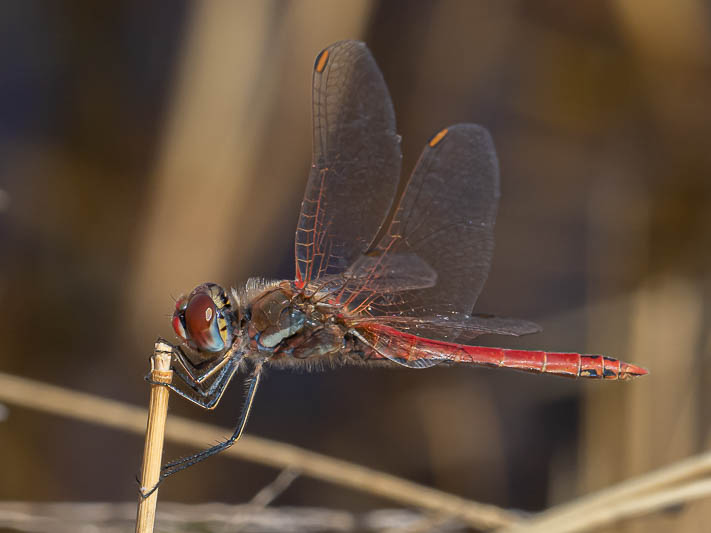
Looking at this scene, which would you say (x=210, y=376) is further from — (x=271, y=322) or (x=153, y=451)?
(x=153, y=451)

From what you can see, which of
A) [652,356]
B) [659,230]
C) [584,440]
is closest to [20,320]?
[584,440]

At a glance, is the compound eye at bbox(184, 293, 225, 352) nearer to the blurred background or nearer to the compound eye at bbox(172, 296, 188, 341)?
the compound eye at bbox(172, 296, 188, 341)

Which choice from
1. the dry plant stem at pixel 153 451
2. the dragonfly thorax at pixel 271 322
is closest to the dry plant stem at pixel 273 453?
the dragonfly thorax at pixel 271 322

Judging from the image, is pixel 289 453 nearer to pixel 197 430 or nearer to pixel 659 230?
pixel 197 430

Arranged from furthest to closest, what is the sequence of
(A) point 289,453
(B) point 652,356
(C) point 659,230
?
(C) point 659,230 < (B) point 652,356 < (A) point 289,453

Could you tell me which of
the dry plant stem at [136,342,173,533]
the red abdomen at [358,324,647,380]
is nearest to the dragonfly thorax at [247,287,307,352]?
the red abdomen at [358,324,647,380]

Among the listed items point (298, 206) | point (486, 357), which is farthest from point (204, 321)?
point (298, 206)
